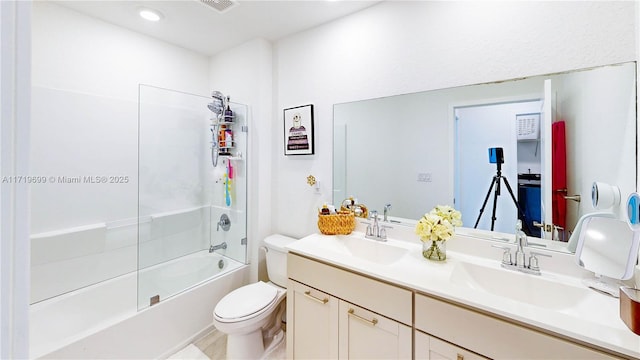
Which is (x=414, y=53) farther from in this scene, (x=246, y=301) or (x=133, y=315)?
(x=133, y=315)

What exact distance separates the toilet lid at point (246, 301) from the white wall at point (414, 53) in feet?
1.82

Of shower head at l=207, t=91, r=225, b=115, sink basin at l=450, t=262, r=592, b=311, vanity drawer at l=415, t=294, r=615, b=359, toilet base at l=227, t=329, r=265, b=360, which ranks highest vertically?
shower head at l=207, t=91, r=225, b=115

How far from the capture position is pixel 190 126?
222cm

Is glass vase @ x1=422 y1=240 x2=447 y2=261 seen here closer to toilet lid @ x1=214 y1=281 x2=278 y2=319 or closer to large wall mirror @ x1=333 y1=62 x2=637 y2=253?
large wall mirror @ x1=333 y1=62 x2=637 y2=253

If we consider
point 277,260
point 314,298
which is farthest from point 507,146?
point 277,260

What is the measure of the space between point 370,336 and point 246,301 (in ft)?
3.05

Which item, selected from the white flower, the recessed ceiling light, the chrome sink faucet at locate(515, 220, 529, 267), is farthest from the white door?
the recessed ceiling light

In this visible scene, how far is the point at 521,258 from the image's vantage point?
4.18 feet

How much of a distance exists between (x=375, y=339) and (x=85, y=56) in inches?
111

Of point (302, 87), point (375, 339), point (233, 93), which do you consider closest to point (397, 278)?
point (375, 339)

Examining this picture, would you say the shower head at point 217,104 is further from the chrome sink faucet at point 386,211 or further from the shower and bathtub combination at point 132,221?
the chrome sink faucet at point 386,211

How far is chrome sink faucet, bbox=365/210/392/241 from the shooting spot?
1700 mm

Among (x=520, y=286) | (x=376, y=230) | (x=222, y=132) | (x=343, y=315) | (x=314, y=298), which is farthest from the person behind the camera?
(x=222, y=132)

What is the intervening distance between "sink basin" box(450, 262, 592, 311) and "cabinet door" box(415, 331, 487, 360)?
0.28m
